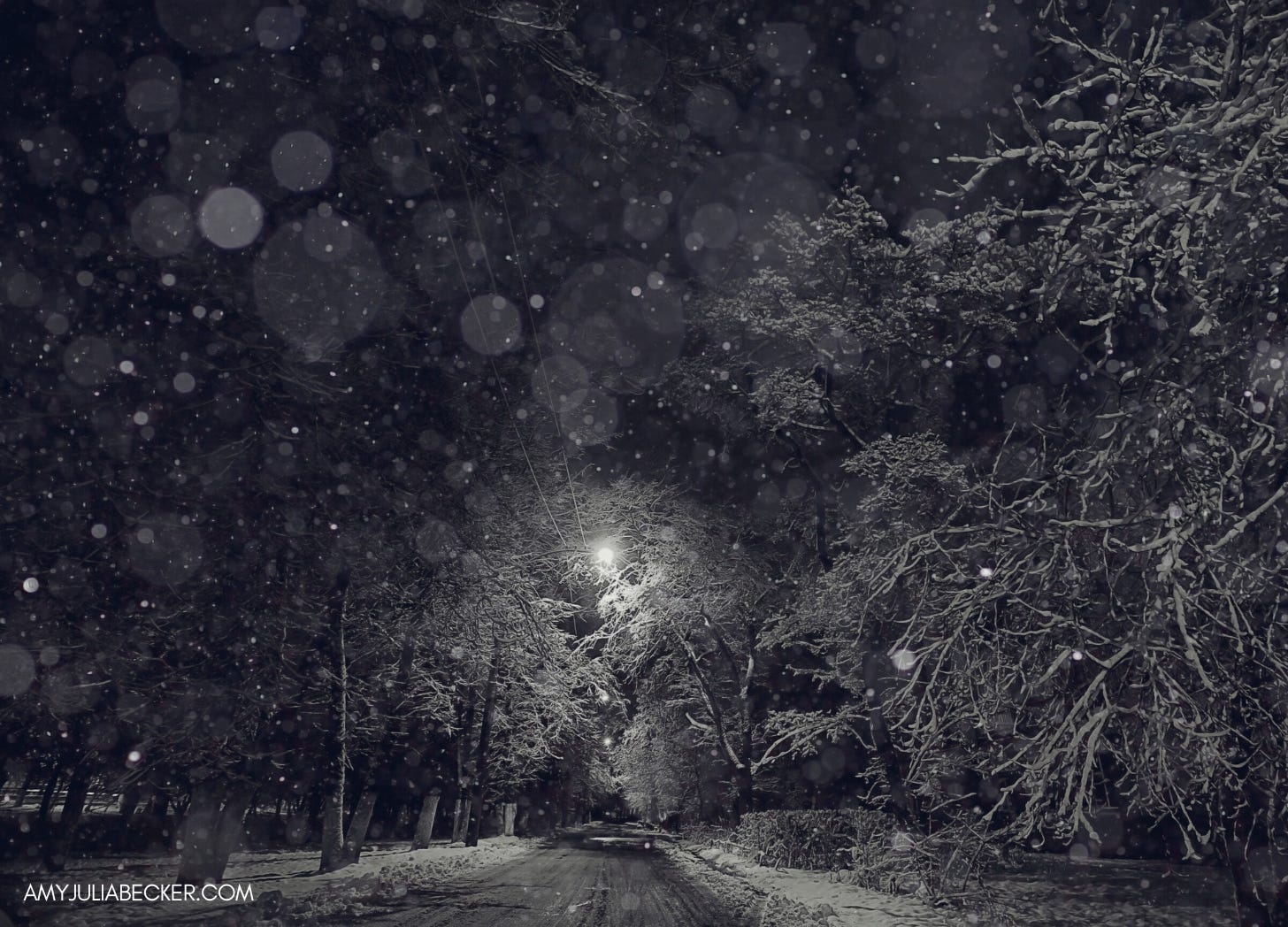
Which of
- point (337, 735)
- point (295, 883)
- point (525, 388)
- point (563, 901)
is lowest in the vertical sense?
point (563, 901)

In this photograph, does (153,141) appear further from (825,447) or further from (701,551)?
(701,551)

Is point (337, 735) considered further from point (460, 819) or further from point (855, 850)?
point (460, 819)

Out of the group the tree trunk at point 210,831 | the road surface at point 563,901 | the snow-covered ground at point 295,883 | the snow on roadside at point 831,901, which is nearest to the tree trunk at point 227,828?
the tree trunk at point 210,831

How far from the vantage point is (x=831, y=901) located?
13.9m

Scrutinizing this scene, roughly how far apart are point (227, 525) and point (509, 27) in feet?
18.9

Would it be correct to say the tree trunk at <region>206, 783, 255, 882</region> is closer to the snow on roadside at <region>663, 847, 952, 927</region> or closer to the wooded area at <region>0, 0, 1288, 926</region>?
the wooded area at <region>0, 0, 1288, 926</region>

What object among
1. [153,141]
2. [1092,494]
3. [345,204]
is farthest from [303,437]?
[1092,494]

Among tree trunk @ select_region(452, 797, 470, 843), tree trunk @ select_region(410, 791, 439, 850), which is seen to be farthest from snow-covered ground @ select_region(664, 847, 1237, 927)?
tree trunk @ select_region(452, 797, 470, 843)

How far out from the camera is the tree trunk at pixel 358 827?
899 inches

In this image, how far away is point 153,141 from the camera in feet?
24.6

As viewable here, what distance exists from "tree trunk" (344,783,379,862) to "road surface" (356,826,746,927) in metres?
3.56

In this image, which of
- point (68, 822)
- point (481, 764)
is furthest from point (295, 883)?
point (481, 764)

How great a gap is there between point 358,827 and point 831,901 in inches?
581

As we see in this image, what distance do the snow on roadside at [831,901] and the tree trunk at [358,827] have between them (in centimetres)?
945
